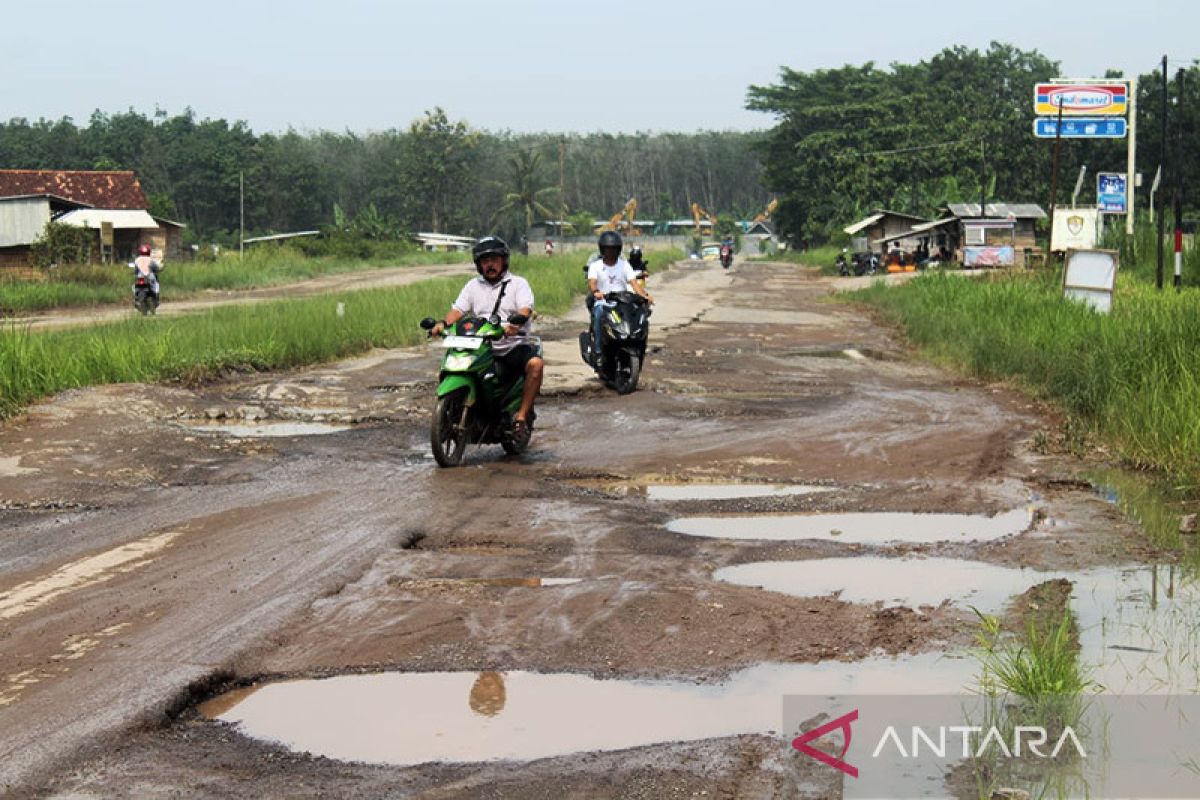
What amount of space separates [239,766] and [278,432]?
7.12 meters

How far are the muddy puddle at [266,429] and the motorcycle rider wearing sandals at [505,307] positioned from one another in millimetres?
1876

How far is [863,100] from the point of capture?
84000 mm

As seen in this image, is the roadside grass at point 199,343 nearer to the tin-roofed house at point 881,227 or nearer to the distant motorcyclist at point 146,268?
the distant motorcyclist at point 146,268

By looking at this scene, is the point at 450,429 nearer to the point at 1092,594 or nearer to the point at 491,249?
the point at 491,249

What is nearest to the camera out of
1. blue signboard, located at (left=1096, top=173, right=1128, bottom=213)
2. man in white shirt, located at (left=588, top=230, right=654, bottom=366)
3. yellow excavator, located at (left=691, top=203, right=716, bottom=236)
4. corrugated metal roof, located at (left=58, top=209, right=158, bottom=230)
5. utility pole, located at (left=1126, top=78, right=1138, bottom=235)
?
man in white shirt, located at (left=588, top=230, right=654, bottom=366)

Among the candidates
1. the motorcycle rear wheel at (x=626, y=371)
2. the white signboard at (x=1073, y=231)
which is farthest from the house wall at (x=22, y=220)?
the motorcycle rear wheel at (x=626, y=371)

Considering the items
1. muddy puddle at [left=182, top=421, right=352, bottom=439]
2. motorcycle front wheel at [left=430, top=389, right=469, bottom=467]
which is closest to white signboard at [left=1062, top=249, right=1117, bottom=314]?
muddy puddle at [left=182, top=421, right=352, bottom=439]

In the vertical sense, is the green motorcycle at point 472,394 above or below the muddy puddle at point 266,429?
above

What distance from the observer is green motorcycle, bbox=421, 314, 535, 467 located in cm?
920

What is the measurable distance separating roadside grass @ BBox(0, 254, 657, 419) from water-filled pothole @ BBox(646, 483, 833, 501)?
508 centimetres

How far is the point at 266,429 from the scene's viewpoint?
11.1m

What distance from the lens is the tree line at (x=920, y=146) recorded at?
6266 cm

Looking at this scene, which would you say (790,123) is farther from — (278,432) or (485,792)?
(485,792)

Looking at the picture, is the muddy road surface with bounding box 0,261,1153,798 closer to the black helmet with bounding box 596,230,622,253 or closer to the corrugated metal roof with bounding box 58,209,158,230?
the black helmet with bounding box 596,230,622,253
